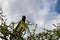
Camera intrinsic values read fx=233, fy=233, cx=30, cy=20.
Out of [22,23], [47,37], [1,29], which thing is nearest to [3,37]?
[1,29]

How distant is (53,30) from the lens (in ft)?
44.2

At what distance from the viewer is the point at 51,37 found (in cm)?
1327

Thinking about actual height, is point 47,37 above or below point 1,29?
below

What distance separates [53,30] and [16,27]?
9.14 feet

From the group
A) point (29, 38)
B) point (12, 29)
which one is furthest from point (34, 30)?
point (12, 29)

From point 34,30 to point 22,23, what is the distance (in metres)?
1.08

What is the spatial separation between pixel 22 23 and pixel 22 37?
2.82ft

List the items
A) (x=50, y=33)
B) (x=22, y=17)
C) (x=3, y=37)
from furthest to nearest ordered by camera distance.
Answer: (x=50, y=33)
(x=22, y=17)
(x=3, y=37)

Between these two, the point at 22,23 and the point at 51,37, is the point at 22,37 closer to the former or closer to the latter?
the point at 22,23

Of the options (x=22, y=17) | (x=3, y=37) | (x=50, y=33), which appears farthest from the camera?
(x=50, y=33)

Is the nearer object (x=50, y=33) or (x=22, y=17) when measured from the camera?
(x=22, y=17)

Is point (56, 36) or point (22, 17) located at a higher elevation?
point (22, 17)

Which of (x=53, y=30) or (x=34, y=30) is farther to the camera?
(x=53, y=30)

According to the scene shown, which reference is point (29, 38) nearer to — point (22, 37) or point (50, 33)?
point (22, 37)
